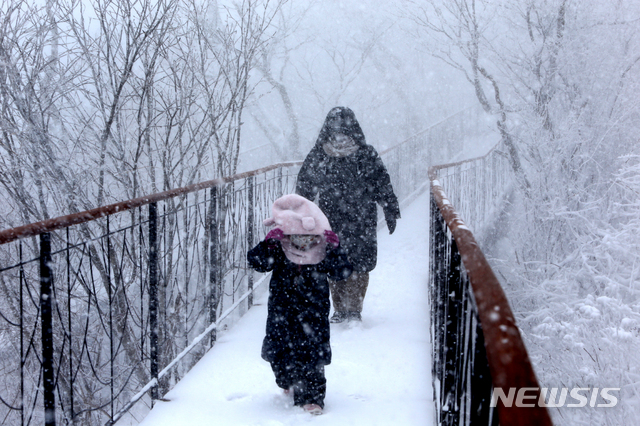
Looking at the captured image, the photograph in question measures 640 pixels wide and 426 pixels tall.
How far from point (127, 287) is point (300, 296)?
3.99 metres

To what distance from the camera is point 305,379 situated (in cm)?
272

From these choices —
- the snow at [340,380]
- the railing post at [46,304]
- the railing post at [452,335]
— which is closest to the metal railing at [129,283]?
the railing post at [46,304]

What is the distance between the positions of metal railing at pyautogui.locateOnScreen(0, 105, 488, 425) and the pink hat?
670 mm

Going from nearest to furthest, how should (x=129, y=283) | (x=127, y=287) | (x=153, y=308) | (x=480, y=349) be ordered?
(x=480, y=349) < (x=153, y=308) < (x=129, y=283) < (x=127, y=287)

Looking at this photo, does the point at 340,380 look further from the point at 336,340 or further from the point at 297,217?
the point at 297,217

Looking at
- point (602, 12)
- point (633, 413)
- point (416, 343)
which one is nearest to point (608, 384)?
point (633, 413)

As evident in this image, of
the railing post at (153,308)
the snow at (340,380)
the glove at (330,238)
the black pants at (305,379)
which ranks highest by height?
the glove at (330,238)

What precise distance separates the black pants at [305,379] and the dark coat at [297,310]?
0.08ft

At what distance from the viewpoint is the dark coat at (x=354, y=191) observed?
3.92 m

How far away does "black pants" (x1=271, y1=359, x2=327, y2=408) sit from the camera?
8.89 feet

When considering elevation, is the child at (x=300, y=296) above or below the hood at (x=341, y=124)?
below

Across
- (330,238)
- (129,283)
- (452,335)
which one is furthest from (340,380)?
(129,283)

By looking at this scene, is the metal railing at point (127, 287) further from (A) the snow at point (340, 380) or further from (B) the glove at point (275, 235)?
(B) the glove at point (275, 235)

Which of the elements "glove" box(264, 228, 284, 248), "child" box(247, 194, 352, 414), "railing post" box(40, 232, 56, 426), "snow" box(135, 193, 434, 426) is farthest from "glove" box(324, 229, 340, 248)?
"railing post" box(40, 232, 56, 426)
